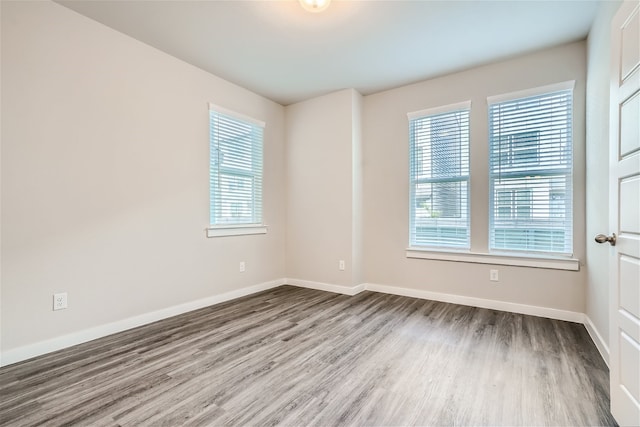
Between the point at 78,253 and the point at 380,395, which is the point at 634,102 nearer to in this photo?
the point at 380,395

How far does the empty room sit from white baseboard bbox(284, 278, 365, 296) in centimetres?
3

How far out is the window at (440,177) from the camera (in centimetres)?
354

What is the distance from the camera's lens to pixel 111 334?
8.73ft

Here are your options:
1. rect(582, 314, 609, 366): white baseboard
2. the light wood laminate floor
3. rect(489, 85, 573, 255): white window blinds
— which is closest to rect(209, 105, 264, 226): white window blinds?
the light wood laminate floor

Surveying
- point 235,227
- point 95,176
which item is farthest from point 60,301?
point 235,227

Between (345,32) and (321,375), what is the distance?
2.82 meters

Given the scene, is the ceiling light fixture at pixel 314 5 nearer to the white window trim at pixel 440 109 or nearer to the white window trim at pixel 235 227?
the white window trim at pixel 235 227

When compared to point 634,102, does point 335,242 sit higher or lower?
lower

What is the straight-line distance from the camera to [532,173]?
3137mm

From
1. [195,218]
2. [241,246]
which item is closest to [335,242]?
[241,246]

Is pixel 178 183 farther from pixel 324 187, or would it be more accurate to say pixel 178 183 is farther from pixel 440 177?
pixel 440 177

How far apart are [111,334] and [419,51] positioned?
3938mm

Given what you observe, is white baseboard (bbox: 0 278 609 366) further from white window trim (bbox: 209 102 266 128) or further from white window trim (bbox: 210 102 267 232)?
white window trim (bbox: 209 102 266 128)

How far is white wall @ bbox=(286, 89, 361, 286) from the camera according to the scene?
4.02 metres
